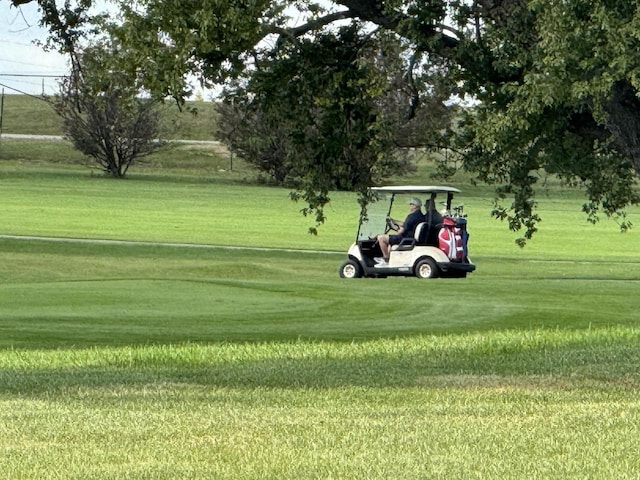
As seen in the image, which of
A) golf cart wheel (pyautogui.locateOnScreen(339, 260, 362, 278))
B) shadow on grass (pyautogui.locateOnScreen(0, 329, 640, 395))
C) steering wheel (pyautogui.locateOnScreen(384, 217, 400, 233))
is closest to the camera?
shadow on grass (pyautogui.locateOnScreen(0, 329, 640, 395))

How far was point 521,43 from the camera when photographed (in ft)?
42.8

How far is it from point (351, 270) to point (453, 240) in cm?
215

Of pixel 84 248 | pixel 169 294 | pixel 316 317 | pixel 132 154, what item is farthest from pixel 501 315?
pixel 132 154

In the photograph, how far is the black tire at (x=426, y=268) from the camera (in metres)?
26.9

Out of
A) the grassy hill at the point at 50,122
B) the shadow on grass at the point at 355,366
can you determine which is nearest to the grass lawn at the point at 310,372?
the shadow on grass at the point at 355,366

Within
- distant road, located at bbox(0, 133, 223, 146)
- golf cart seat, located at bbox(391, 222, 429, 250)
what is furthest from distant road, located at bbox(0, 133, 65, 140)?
golf cart seat, located at bbox(391, 222, 429, 250)

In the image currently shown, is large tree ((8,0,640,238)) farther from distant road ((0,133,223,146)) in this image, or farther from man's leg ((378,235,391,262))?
distant road ((0,133,223,146))

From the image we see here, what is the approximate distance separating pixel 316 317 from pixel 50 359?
5.58 meters

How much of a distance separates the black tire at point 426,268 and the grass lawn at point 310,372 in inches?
66.5

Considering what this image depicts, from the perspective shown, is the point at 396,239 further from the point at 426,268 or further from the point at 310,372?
the point at 310,372

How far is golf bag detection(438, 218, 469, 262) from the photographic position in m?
26.9

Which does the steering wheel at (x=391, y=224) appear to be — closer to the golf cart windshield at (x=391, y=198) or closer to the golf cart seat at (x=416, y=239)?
the golf cart windshield at (x=391, y=198)

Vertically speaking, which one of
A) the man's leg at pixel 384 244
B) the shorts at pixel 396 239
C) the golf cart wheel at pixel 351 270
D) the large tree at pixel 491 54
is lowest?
the golf cart wheel at pixel 351 270

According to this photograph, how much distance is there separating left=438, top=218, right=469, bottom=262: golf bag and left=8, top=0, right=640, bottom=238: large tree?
1056cm
